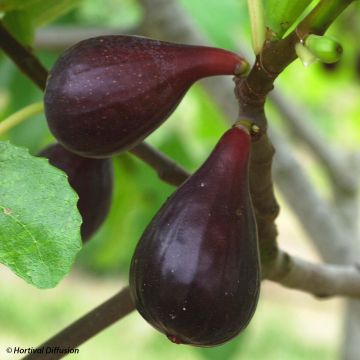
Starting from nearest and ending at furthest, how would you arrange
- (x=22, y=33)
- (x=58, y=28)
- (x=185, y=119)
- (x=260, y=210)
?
1. (x=260, y=210)
2. (x=22, y=33)
3. (x=58, y=28)
4. (x=185, y=119)

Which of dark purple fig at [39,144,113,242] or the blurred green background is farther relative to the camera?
the blurred green background

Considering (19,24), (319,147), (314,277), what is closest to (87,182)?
(19,24)

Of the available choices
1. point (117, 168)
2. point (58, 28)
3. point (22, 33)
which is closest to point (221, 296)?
point (22, 33)

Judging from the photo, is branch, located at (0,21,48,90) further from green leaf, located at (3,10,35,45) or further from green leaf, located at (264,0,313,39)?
green leaf, located at (264,0,313,39)

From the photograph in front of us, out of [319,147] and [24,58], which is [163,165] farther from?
[319,147]

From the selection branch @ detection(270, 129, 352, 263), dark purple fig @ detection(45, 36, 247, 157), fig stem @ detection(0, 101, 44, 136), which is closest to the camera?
dark purple fig @ detection(45, 36, 247, 157)

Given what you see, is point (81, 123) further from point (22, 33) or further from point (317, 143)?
point (317, 143)

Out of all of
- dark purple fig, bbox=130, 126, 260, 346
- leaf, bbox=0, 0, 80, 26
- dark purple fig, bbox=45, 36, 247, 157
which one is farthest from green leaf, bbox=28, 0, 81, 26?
dark purple fig, bbox=130, 126, 260, 346
